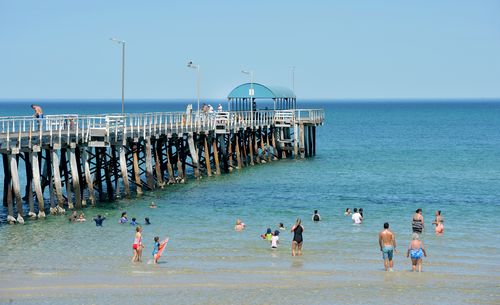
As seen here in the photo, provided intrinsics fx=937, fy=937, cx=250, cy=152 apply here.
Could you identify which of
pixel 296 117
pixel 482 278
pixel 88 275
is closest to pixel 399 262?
pixel 482 278

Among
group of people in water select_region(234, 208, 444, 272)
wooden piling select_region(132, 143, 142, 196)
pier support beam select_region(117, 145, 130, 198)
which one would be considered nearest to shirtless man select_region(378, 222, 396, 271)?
group of people in water select_region(234, 208, 444, 272)

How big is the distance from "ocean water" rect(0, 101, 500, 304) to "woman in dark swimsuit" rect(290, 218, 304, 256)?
14.3 inches

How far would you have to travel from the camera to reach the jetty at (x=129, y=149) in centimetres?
3641

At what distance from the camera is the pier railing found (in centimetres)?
3712

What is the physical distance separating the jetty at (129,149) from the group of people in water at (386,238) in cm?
819

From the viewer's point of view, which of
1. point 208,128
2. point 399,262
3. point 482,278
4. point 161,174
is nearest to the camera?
point 482,278

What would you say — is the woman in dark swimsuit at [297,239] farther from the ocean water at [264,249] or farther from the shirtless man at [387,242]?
the shirtless man at [387,242]

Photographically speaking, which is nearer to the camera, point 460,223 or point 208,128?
point 460,223

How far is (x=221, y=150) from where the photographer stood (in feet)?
191

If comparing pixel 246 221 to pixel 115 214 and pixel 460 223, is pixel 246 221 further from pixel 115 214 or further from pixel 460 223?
pixel 460 223

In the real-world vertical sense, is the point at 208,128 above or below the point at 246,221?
above

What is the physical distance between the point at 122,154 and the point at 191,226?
30.1 ft

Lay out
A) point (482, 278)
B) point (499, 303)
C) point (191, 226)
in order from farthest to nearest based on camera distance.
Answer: point (191, 226), point (482, 278), point (499, 303)

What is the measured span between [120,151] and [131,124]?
5.46 ft
